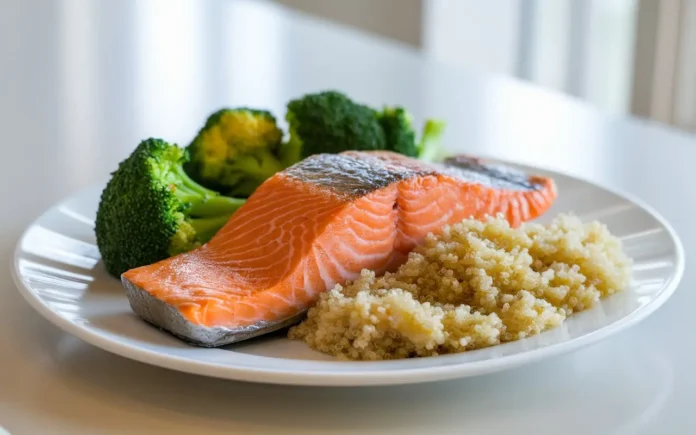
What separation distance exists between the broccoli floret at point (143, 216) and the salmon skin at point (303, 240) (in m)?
0.14

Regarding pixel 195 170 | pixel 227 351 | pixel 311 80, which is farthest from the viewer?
pixel 311 80

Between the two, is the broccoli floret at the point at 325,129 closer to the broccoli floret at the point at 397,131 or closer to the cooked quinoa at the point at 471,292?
the broccoli floret at the point at 397,131

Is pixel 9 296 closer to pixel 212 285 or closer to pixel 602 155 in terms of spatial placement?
pixel 212 285

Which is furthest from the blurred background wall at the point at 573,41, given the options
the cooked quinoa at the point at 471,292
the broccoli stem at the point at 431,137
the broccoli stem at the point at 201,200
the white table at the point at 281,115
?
the cooked quinoa at the point at 471,292

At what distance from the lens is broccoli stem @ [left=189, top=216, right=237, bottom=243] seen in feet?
5.32

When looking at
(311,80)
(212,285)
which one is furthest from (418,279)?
(311,80)

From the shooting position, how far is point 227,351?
120cm

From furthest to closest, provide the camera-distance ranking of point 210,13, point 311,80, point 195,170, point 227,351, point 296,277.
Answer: point 210,13
point 311,80
point 195,170
point 296,277
point 227,351

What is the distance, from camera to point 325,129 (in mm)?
1879

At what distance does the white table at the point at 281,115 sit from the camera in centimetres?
116

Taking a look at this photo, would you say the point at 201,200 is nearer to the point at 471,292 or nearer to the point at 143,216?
the point at 143,216

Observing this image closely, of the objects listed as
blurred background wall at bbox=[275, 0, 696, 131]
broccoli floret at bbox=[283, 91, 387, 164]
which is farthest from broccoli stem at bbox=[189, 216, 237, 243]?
blurred background wall at bbox=[275, 0, 696, 131]

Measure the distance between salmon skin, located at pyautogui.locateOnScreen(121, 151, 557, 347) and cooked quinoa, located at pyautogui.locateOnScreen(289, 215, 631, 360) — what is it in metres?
0.04

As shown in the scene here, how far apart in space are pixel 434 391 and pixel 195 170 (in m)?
0.81
